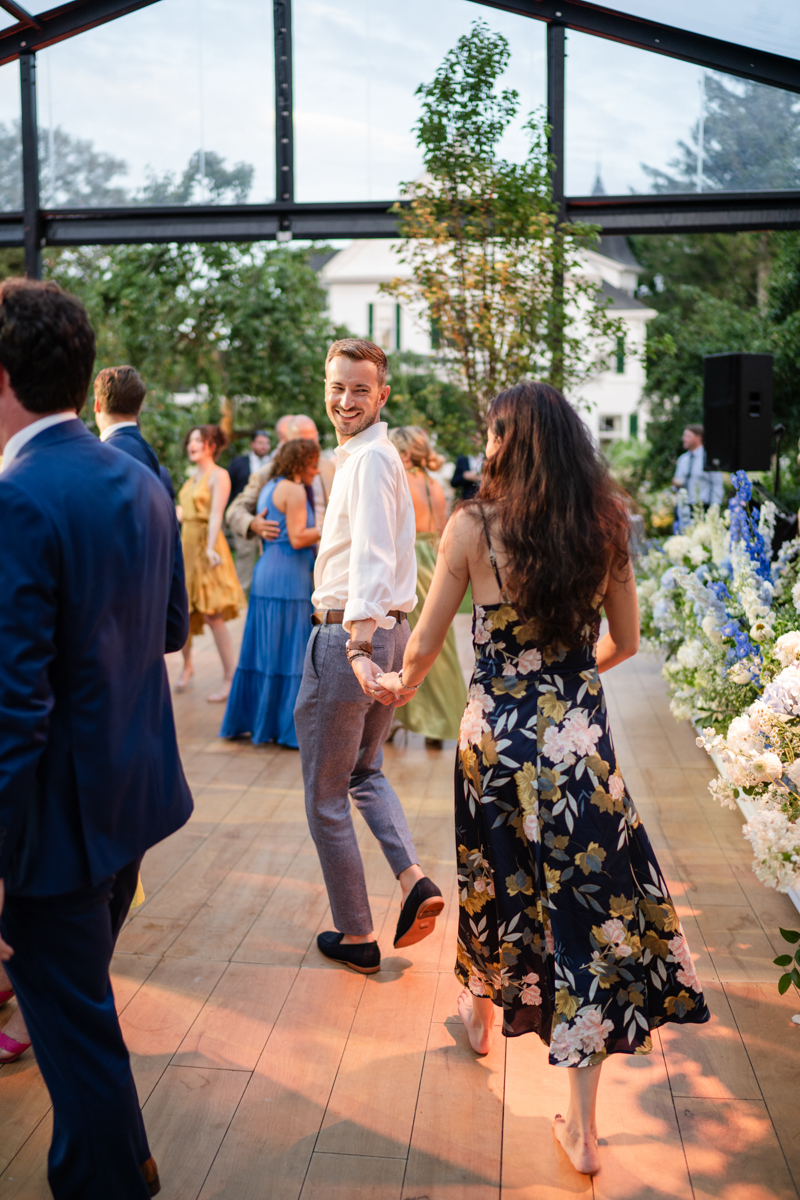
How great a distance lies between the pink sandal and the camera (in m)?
2.56

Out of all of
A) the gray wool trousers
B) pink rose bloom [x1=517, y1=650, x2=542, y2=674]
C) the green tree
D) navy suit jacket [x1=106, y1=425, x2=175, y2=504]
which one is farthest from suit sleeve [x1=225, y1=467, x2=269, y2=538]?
pink rose bloom [x1=517, y1=650, x2=542, y2=674]

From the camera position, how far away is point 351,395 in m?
2.78

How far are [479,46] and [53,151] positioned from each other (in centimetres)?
429

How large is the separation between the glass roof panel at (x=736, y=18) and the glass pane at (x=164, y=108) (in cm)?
293

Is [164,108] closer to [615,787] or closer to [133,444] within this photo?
[133,444]

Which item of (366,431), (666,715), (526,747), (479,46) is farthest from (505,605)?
(479,46)

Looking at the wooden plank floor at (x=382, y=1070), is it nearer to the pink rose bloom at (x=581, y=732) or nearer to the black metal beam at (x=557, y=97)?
the pink rose bloom at (x=581, y=732)

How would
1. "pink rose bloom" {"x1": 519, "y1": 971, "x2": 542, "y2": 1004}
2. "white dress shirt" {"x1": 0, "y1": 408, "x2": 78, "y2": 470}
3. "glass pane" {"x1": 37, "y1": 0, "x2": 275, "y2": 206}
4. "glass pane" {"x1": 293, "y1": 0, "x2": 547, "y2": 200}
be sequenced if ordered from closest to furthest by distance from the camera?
"white dress shirt" {"x1": 0, "y1": 408, "x2": 78, "y2": 470}, "pink rose bloom" {"x1": 519, "y1": 971, "x2": 542, "y2": 1004}, "glass pane" {"x1": 293, "y1": 0, "x2": 547, "y2": 200}, "glass pane" {"x1": 37, "y1": 0, "x2": 275, "y2": 206}

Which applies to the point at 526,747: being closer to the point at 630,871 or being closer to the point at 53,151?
the point at 630,871

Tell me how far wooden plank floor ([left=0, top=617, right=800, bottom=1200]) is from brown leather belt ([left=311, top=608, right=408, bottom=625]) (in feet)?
3.41

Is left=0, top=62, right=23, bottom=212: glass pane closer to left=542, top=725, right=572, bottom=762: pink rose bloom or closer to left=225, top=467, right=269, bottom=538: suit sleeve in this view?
left=225, top=467, right=269, bottom=538: suit sleeve

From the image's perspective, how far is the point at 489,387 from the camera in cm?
650

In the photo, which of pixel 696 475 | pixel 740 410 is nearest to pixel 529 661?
pixel 740 410

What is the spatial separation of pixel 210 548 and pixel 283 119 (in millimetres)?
4319
